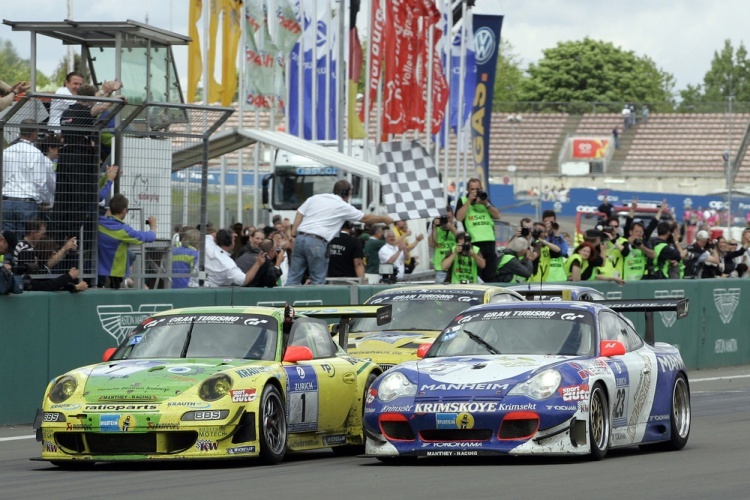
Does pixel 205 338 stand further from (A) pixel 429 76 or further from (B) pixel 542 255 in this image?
(A) pixel 429 76

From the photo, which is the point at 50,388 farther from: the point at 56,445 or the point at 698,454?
the point at 698,454

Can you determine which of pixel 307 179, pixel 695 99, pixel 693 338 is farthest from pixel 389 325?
pixel 695 99

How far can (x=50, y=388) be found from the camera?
1059 centimetres

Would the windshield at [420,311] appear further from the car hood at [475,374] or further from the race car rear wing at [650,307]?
the car hood at [475,374]

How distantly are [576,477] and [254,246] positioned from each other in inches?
389

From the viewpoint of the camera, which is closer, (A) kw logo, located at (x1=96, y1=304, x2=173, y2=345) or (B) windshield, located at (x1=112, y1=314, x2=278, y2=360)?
(B) windshield, located at (x1=112, y1=314, x2=278, y2=360)

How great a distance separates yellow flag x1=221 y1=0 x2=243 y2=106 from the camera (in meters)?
29.5

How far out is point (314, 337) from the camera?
1193 cm

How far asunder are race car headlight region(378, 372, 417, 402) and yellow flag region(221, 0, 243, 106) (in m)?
19.4

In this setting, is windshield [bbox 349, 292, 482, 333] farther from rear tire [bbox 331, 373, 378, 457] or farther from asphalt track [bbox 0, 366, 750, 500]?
asphalt track [bbox 0, 366, 750, 500]

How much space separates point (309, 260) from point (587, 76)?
322ft

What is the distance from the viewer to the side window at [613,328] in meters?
11.5

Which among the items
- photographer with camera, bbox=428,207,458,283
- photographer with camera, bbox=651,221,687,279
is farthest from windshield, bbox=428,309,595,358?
photographer with camera, bbox=651,221,687,279

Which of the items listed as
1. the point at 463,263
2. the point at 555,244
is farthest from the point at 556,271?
the point at 463,263
